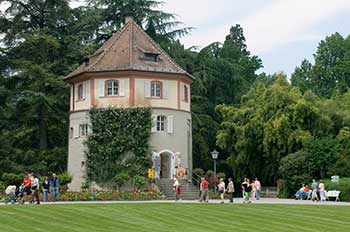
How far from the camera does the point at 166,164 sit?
5125cm

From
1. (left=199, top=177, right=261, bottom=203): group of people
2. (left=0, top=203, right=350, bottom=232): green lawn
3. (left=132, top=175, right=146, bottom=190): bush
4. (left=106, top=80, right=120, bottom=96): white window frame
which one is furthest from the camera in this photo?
(left=106, top=80, right=120, bottom=96): white window frame

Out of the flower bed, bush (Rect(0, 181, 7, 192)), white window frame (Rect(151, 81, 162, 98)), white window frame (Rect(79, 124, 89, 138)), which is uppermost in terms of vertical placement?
white window frame (Rect(151, 81, 162, 98))

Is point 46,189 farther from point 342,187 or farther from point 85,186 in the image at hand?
point 342,187

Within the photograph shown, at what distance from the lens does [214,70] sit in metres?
61.9

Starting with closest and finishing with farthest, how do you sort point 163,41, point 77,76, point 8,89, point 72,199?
point 72,199 < point 77,76 < point 8,89 < point 163,41

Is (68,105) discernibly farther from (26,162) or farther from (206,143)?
(206,143)

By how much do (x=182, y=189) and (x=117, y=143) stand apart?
5.71 meters

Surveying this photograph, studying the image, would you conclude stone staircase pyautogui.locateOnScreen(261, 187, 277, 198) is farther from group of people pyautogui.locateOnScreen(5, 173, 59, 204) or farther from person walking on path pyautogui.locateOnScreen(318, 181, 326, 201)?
group of people pyautogui.locateOnScreen(5, 173, 59, 204)

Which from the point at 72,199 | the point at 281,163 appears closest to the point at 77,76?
the point at 72,199

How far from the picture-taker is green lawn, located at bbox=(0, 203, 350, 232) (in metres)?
22.9

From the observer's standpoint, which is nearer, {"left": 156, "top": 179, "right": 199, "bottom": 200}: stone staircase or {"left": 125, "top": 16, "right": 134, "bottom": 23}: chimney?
{"left": 156, "top": 179, "right": 199, "bottom": 200}: stone staircase

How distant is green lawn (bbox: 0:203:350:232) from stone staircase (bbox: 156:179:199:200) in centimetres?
1357

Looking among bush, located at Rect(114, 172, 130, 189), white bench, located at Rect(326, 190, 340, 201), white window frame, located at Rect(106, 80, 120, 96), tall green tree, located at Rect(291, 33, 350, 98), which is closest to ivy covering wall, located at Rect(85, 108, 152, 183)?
bush, located at Rect(114, 172, 130, 189)

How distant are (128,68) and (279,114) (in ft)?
38.9
